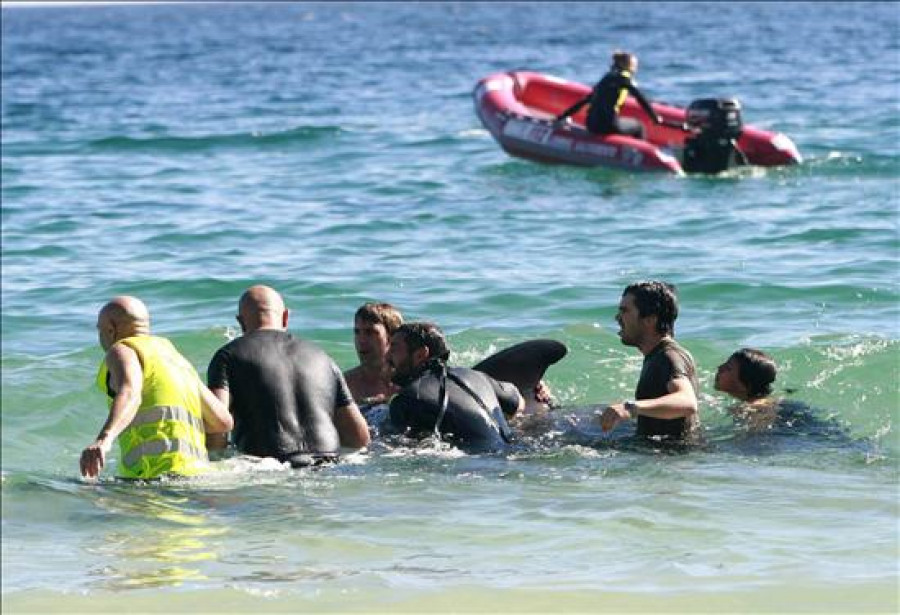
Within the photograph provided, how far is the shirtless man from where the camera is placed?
9008 millimetres

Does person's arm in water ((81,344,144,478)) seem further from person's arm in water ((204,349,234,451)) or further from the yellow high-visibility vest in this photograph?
person's arm in water ((204,349,234,451))

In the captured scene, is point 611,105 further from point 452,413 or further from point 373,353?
point 452,413

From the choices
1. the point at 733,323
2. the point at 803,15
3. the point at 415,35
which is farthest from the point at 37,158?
the point at 803,15

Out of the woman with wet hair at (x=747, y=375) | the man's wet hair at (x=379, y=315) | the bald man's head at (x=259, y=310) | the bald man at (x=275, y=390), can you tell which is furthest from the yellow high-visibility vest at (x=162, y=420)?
the woman with wet hair at (x=747, y=375)

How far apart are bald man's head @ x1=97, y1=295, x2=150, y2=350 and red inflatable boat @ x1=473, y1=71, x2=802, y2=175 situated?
12.6 metres

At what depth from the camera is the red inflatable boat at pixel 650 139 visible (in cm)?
1983

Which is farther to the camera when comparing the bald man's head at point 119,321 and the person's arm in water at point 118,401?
the bald man's head at point 119,321

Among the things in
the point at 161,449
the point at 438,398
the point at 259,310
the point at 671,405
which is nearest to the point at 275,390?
the point at 259,310

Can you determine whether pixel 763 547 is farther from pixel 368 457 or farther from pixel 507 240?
pixel 507 240

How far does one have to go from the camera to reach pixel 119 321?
7.44 meters

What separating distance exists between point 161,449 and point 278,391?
0.68 metres

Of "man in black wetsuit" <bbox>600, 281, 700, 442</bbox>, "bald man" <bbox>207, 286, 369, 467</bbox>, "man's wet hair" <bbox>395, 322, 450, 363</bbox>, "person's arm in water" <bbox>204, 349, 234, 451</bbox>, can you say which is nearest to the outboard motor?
"man in black wetsuit" <bbox>600, 281, 700, 442</bbox>

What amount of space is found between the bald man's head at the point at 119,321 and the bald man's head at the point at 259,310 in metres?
0.76

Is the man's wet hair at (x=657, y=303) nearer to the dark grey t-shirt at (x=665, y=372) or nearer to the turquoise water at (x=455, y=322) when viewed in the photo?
the dark grey t-shirt at (x=665, y=372)
